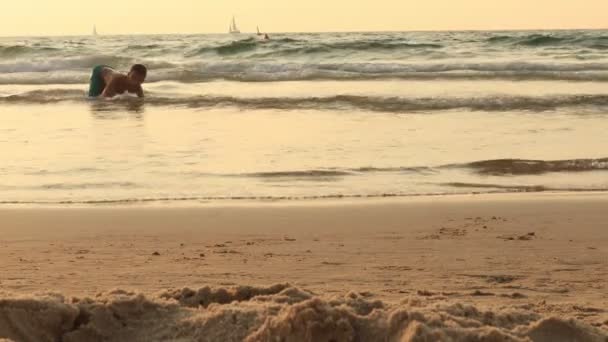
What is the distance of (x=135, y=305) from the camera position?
3.10 metres

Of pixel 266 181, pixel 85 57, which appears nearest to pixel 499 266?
pixel 266 181

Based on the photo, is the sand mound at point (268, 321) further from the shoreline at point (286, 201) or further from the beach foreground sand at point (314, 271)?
the shoreline at point (286, 201)

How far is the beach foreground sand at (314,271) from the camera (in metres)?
2.92

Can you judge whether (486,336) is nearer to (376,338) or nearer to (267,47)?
(376,338)

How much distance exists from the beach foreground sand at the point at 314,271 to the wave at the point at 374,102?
266 inches

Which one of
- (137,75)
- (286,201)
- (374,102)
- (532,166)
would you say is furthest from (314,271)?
(137,75)

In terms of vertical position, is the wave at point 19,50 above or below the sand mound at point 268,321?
below

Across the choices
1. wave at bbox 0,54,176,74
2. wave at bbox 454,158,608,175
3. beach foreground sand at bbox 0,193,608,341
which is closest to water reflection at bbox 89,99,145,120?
wave at bbox 454,158,608,175

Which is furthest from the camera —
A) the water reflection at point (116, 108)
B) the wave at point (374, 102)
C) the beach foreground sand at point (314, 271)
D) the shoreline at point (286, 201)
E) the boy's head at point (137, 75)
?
the boy's head at point (137, 75)

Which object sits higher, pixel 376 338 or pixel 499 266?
pixel 376 338

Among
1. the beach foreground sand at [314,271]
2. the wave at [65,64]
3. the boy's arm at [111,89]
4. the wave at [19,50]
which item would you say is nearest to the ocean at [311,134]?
the boy's arm at [111,89]

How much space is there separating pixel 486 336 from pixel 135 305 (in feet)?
3.75

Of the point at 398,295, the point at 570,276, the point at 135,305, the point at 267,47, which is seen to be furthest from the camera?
the point at 267,47

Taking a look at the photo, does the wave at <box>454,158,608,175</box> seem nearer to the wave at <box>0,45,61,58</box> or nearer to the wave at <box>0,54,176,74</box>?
the wave at <box>0,54,176,74</box>
